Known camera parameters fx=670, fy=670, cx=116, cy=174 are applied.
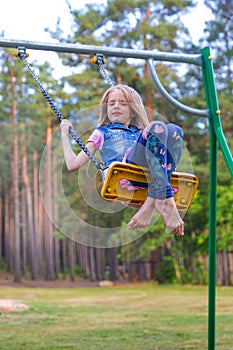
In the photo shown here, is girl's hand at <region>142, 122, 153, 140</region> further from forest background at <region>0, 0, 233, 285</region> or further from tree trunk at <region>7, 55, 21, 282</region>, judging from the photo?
tree trunk at <region>7, 55, 21, 282</region>

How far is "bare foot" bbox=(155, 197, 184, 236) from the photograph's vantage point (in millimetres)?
2795

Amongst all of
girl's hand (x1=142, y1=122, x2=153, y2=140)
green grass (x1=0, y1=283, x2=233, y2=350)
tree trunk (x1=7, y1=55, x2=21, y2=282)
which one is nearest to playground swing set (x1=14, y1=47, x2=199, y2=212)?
girl's hand (x1=142, y1=122, x2=153, y2=140)

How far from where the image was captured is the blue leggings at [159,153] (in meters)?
2.70

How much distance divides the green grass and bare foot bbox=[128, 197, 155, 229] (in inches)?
169

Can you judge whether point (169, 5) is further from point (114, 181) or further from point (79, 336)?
point (114, 181)

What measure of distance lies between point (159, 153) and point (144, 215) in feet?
0.92

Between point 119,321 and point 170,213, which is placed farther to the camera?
point 119,321

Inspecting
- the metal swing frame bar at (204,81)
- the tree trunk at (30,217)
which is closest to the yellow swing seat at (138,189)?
the metal swing frame bar at (204,81)

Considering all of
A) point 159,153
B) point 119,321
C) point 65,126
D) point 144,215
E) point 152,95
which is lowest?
point 119,321

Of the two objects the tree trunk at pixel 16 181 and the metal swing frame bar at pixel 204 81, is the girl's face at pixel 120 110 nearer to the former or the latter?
the metal swing frame bar at pixel 204 81

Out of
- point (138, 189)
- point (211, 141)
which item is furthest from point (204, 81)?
point (138, 189)

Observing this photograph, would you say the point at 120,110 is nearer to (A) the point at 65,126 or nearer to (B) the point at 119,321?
(A) the point at 65,126

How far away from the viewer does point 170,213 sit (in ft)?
9.25

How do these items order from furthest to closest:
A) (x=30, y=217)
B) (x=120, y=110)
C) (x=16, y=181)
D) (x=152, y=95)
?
(x=30, y=217), (x=16, y=181), (x=152, y=95), (x=120, y=110)
